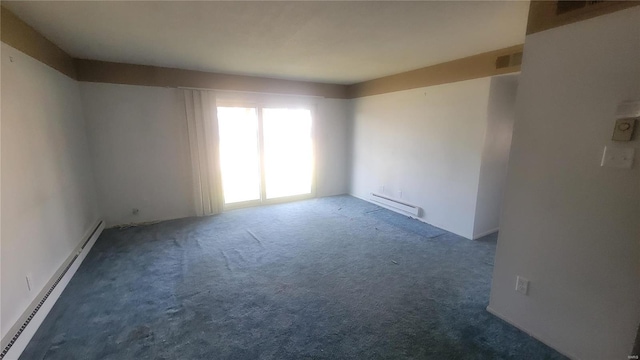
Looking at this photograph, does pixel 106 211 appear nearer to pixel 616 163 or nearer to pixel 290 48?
pixel 290 48

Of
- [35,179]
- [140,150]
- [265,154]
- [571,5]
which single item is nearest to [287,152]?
[265,154]

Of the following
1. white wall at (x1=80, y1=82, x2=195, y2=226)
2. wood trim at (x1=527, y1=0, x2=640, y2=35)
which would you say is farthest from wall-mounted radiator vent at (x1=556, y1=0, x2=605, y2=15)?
white wall at (x1=80, y1=82, x2=195, y2=226)

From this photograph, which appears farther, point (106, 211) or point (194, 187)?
point (194, 187)

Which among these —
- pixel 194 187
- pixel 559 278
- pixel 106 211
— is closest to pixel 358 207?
pixel 194 187

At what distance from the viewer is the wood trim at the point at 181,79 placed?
3474mm

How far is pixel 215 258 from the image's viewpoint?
2988 mm

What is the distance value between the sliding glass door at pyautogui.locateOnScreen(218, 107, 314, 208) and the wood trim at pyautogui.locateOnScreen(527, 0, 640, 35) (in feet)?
12.8

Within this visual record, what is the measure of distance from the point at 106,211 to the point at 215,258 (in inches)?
84.5

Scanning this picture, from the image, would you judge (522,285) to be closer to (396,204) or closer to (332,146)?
(396,204)

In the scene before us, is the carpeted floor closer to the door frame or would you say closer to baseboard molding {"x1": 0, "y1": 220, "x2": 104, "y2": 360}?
baseboard molding {"x1": 0, "y1": 220, "x2": 104, "y2": 360}

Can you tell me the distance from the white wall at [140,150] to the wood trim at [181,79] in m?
0.10

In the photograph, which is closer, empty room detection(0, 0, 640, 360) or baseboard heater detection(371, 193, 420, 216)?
empty room detection(0, 0, 640, 360)

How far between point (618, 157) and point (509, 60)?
1.90m

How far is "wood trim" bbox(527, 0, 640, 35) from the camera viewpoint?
137 centimetres
